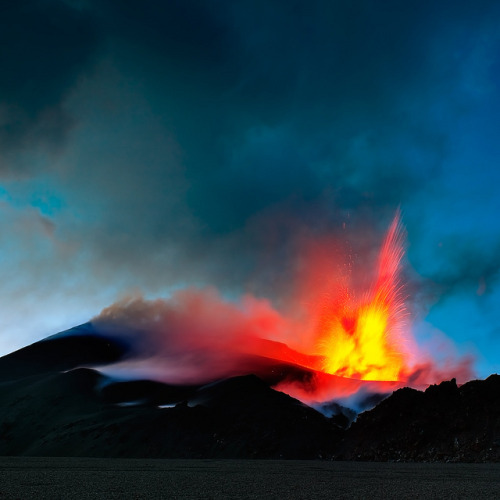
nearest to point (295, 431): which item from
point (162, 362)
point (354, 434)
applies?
point (354, 434)

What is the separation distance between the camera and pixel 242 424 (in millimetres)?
80438

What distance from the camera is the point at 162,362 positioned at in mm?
144875

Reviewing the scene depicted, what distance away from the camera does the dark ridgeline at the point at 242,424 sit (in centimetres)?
6812

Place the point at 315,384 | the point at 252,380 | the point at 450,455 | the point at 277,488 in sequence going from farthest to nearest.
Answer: the point at 315,384, the point at 252,380, the point at 450,455, the point at 277,488

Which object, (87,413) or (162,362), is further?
(162,362)

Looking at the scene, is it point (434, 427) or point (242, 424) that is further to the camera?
point (242, 424)

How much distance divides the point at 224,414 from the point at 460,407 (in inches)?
1390

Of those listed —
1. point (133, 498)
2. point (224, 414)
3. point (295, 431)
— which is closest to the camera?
point (133, 498)

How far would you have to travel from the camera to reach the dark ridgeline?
224 ft

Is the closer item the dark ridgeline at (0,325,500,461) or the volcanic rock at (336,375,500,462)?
the volcanic rock at (336,375,500,462)

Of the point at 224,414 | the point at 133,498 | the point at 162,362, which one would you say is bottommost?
the point at 133,498

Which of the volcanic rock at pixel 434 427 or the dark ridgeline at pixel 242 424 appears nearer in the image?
the volcanic rock at pixel 434 427

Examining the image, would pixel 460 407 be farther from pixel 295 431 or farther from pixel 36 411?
pixel 36 411

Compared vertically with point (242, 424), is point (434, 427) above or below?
below
